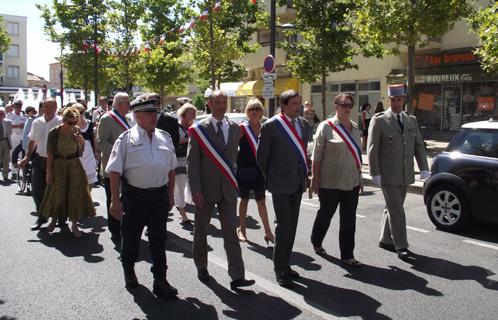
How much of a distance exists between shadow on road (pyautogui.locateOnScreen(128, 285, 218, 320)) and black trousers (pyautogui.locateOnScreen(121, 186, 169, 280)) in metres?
0.22

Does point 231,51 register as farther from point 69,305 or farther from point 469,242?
point 69,305

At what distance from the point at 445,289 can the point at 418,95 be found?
19999mm

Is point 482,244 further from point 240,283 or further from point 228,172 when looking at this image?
point 228,172

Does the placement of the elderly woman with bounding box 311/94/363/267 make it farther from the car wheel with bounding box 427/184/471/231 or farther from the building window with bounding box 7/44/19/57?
the building window with bounding box 7/44/19/57

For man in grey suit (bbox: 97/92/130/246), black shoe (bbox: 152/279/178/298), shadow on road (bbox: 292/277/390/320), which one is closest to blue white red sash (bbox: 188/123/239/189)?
black shoe (bbox: 152/279/178/298)

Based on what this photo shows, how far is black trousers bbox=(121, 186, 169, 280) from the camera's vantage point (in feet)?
15.0

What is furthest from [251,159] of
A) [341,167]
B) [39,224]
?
[39,224]

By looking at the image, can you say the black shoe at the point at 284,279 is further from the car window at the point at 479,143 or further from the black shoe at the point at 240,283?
the car window at the point at 479,143

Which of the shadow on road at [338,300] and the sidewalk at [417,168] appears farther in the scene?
the sidewalk at [417,168]

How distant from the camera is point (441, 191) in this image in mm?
7270

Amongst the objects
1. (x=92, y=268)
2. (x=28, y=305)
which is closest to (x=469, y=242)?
(x=92, y=268)

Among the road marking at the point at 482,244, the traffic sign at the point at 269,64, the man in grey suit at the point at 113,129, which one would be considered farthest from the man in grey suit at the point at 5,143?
the road marking at the point at 482,244

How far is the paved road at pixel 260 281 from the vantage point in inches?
173

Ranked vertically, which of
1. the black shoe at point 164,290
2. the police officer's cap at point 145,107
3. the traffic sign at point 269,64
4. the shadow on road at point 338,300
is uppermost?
the traffic sign at point 269,64
